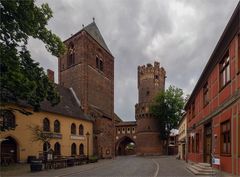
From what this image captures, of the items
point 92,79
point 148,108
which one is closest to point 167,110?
point 148,108

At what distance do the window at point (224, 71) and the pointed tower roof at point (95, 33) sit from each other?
129 ft

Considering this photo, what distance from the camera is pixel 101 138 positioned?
165 feet

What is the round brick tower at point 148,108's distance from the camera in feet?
222

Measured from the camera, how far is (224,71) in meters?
16.8

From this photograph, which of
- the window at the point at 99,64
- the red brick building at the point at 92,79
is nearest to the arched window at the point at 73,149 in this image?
the red brick building at the point at 92,79

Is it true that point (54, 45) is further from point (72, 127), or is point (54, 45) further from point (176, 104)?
point (176, 104)

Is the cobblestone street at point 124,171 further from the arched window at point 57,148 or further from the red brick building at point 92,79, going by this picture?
the red brick building at point 92,79

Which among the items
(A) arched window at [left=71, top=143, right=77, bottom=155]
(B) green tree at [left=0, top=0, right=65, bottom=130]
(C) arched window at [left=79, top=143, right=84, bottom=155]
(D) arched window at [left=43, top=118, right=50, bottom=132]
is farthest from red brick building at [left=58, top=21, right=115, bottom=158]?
(B) green tree at [left=0, top=0, right=65, bottom=130]

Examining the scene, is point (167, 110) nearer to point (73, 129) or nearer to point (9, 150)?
point (73, 129)

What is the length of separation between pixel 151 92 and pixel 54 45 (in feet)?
181

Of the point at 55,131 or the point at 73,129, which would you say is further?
the point at 73,129

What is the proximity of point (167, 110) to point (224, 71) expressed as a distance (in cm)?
5233

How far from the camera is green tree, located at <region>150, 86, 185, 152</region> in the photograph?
224 feet

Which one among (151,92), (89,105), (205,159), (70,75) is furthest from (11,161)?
(151,92)
